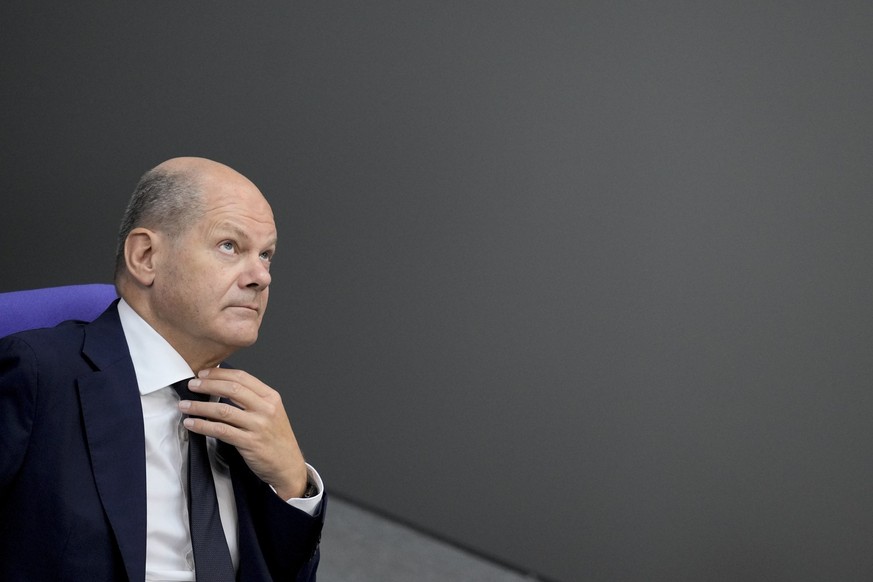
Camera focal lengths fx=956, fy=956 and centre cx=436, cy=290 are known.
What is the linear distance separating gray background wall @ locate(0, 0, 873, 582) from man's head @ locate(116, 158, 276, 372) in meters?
1.54

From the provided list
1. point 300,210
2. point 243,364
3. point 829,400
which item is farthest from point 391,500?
point 829,400

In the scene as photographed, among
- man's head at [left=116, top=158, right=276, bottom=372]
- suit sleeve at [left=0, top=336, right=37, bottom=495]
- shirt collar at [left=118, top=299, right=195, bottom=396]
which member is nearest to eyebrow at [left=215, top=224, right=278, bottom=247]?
man's head at [left=116, top=158, right=276, bottom=372]

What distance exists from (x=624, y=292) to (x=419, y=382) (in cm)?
79

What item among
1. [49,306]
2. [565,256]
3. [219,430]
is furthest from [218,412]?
[565,256]

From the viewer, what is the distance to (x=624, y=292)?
2.75m

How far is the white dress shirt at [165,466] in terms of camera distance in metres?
1.37

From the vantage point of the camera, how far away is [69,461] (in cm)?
126

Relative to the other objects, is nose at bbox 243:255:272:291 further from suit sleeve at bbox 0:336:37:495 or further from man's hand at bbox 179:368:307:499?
suit sleeve at bbox 0:336:37:495

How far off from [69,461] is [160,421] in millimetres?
162

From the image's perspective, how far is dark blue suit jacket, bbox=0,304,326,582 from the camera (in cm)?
123

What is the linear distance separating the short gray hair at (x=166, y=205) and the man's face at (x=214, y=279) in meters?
0.01

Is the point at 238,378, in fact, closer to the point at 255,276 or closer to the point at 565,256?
the point at 255,276

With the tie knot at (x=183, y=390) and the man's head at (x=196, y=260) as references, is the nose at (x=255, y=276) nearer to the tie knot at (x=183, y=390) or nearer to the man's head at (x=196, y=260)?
the man's head at (x=196, y=260)

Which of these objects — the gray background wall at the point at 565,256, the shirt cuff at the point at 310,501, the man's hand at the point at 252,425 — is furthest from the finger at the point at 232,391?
the gray background wall at the point at 565,256
